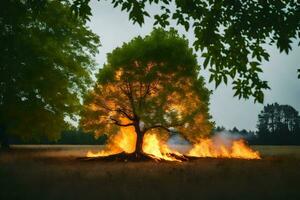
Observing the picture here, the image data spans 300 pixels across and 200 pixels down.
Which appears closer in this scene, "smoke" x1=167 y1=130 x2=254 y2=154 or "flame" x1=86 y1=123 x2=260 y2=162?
"flame" x1=86 y1=123 x2=260 y2=162

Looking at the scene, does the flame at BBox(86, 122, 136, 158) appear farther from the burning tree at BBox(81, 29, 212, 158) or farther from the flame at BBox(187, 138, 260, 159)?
the flame at BBox(187, 138, 260, 159)

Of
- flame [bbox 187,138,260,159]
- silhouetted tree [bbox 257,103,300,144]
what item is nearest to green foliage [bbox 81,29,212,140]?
flame [bbox 187,138,260,159]

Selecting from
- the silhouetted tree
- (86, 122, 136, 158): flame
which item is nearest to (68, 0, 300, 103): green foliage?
(86, 122, 136, 158): flame

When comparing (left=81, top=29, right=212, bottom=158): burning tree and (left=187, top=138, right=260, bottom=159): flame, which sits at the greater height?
(left=81, top=29, right=212, bottom=158): burning tree

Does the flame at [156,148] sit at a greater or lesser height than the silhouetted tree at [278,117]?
lesser

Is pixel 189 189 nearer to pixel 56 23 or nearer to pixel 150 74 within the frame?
pixel 150 74

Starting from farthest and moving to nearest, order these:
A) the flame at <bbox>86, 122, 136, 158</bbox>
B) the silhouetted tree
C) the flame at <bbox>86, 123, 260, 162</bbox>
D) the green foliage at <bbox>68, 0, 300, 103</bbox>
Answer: the silhouetted tree → the flame at <bbox>86, 122, 136, 158</bbox> → the flame at <bbox>86, 123, 260, 162</bbox> → the green foliage at <bbox>68, 0, 300, 103</bbox>

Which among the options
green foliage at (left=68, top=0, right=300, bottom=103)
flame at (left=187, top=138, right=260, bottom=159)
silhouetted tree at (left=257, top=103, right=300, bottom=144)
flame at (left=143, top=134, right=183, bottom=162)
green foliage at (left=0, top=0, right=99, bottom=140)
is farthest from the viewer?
silhouetted tree at (left=257, top=103, right=300, bottom=144)

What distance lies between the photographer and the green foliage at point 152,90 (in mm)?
34969

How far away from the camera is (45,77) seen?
34469 mm

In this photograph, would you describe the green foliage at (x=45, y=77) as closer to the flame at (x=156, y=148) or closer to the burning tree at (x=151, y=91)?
the burning tree at (x=151, y=91)

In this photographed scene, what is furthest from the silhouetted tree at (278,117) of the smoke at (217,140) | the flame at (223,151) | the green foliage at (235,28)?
the green foliage at (235,28)

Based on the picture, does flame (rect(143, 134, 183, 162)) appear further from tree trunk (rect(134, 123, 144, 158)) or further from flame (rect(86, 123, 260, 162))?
tree trunk (rect(134, 123, 144, 158))

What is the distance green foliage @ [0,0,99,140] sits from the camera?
1296 inches
